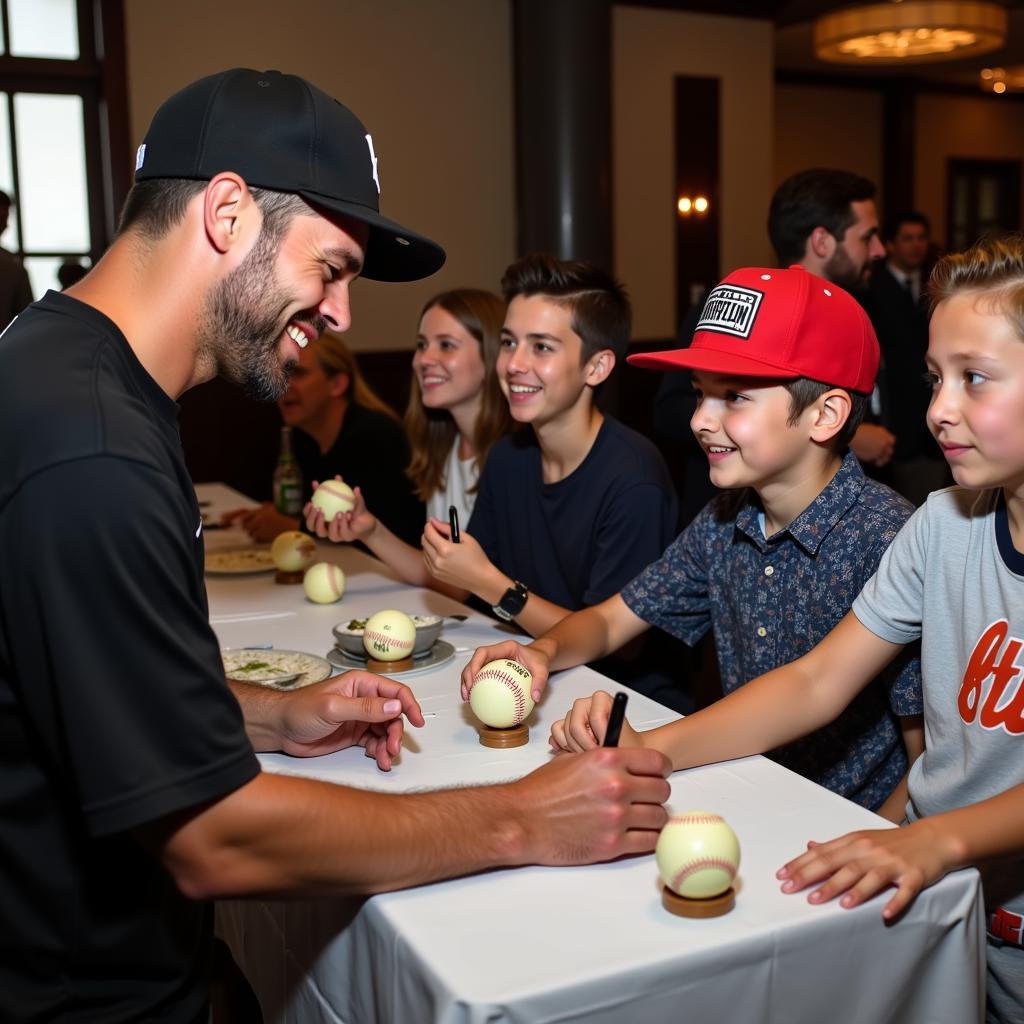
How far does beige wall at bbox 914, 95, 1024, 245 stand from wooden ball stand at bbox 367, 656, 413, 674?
9697mm

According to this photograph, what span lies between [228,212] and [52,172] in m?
5.41

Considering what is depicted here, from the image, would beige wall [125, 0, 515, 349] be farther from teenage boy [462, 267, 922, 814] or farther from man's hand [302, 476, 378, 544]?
teenage boy [462, 267, 922, 814]

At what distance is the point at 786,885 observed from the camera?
1.13m

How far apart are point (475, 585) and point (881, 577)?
0.84 meters

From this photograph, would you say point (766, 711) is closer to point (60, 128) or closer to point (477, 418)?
point (477, 418)

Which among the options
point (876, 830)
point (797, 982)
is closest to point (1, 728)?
point (797, 982)

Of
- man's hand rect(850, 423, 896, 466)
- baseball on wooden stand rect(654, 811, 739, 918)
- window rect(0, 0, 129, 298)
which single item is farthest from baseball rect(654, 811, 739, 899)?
window rect(0, 0, 129, 298)

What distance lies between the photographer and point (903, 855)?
114cm

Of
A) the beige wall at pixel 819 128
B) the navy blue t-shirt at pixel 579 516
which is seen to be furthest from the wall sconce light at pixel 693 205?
the navy blue t-shirt at pixel 579 516

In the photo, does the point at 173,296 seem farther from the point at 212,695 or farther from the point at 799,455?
the point at 799,455

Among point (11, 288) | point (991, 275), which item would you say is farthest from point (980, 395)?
point (11, 288)

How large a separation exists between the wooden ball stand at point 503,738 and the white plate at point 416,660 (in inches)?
13.7

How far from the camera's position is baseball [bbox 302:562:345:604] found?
2.42 metres

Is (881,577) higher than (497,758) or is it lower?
higher
